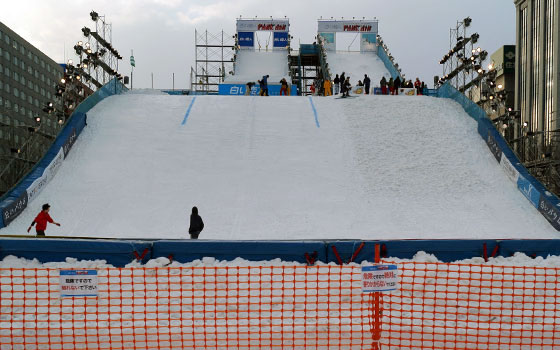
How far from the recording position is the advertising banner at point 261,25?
43.2 metres

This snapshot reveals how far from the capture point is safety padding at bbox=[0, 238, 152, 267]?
7.67 meters

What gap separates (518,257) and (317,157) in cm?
972

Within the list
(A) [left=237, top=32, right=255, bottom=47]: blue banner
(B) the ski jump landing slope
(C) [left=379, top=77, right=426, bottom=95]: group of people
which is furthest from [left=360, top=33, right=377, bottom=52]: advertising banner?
(B) the ski jump landing slope

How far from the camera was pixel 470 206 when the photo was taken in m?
14.0

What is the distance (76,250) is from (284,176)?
28.7ft

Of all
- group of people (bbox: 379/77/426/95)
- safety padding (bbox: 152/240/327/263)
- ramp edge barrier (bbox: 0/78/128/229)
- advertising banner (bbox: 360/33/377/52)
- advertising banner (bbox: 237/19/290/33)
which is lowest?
safety padding (bbox: 152/240/327/263)

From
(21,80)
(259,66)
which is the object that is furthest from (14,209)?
(21,80)

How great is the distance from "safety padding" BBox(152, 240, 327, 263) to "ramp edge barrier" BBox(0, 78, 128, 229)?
726 centimetres

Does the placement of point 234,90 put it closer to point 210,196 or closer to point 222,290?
point 210,196

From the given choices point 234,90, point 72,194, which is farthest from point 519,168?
point 234,90

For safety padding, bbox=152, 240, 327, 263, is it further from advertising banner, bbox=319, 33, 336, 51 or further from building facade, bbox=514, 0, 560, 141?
building facade, bbox=514, 0, 560, 141

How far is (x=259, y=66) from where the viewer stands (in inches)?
1561

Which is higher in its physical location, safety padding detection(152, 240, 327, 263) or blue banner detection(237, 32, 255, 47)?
blue banner detection(237, 32, 255, 47)

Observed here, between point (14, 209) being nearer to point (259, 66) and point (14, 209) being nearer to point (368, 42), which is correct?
point (259, 66)
